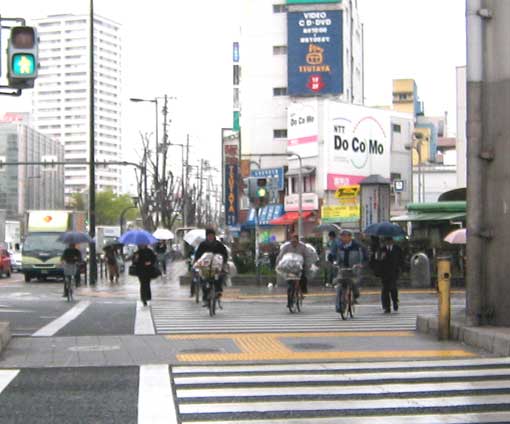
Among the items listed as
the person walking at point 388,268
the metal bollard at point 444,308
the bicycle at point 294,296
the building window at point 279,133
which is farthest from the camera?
the building window at point 279,133

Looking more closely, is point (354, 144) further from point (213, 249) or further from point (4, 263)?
point (213, 249)

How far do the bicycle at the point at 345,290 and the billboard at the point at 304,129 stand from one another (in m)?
43.9

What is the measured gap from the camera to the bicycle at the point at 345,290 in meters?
16.9

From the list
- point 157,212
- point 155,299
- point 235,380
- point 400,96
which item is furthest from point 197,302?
point 400,96

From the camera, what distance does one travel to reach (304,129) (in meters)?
62.8

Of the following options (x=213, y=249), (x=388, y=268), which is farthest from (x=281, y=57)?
(x=213, y=249)

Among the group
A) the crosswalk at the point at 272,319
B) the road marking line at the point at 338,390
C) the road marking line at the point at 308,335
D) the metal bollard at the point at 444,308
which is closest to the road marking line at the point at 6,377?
the road marking line at the point at 338,390

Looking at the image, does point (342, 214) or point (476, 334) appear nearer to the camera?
point (476, 334)

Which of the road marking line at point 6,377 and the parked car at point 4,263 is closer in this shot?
the road marking line at point 6,377

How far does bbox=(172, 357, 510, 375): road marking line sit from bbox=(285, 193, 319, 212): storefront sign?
163 feet

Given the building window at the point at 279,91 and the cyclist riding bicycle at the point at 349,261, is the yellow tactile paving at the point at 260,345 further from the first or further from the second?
the building window at the point at 279,91

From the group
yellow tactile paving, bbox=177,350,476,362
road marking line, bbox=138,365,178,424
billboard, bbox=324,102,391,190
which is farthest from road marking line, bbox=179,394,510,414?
billboard, bbox=324,102,391,190

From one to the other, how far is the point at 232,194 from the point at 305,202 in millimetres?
7394

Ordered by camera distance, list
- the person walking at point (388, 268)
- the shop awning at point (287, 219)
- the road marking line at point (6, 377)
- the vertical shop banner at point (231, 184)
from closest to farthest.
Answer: the road marking line at point (6, 377), the person walking at point (388, 268), the shop awning at point (287, 219), the vertical shop banner at point (231, 184)
